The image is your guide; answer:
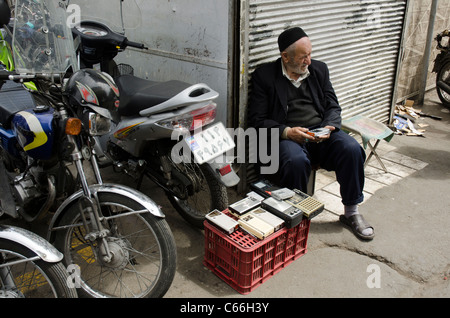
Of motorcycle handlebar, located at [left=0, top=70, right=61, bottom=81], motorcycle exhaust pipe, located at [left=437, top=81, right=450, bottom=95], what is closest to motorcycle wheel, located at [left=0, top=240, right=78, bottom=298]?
motorcycle handlebar, located at [left=0, top=70, right=61, bottom=81]

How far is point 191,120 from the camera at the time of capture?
2.66 metres

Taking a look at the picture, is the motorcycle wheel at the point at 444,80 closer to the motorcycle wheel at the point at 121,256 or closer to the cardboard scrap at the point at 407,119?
the cardboard scrap at the point at 407,119

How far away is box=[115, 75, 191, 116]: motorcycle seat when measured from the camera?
8.89 feet

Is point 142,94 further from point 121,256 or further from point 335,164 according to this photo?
point 335,164

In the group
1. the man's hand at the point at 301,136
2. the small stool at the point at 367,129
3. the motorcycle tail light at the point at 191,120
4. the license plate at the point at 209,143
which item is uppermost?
the motorcycle tail light at the point at 191,120

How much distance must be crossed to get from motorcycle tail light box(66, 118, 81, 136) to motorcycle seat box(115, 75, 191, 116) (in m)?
0.69

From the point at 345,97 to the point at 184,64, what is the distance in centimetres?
204

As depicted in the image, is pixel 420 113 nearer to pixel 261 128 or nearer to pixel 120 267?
pixel 261 128

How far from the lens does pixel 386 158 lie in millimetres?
4707

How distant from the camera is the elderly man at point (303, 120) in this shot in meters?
3.20

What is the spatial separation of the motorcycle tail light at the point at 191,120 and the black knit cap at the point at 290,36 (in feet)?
3.14

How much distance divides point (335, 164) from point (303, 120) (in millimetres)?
476

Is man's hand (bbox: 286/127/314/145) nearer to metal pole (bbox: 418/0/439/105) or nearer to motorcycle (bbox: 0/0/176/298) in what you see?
motorcycle (bbox: 0/0/176/298)

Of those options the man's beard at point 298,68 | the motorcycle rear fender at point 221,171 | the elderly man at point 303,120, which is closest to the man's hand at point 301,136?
the elderly man at point 303,120
